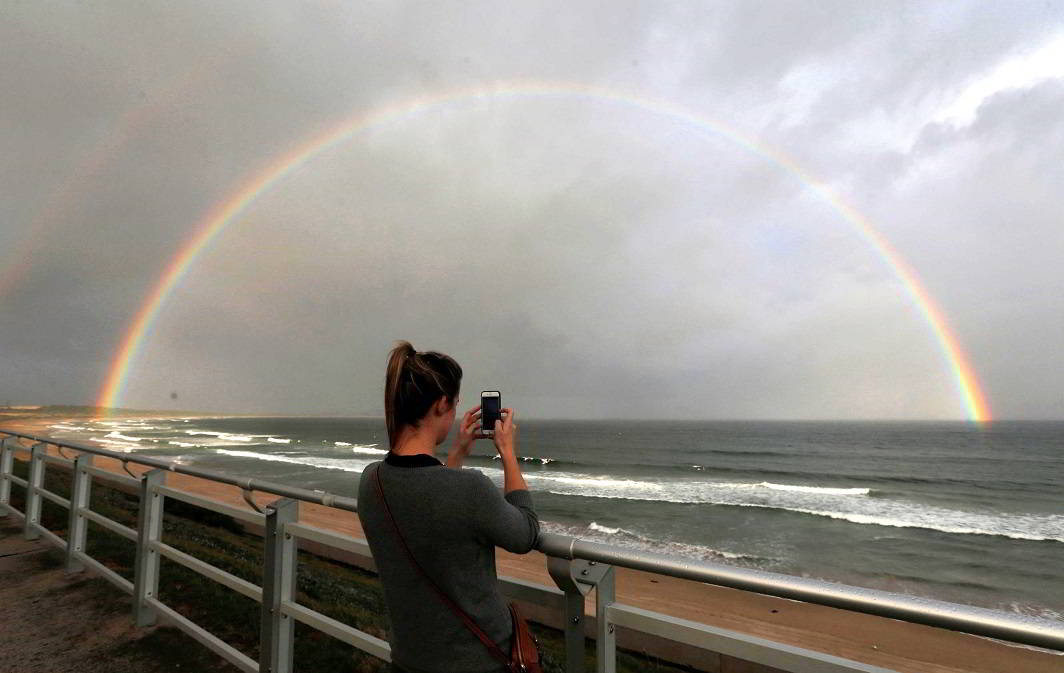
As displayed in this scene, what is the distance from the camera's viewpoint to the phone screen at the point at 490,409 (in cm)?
170

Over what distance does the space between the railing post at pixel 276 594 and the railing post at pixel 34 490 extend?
4464mm

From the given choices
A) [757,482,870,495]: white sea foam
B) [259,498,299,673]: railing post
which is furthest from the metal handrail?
[757,482,870,495]: white sea foam

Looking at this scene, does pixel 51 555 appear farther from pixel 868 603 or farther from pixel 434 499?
pixel 868 603

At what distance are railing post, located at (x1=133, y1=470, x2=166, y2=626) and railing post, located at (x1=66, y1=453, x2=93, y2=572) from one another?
4.16ft

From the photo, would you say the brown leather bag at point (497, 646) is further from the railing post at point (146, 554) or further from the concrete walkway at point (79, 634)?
the railing post at point (146, 554)

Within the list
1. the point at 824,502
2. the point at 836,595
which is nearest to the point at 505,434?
the point at 836,595

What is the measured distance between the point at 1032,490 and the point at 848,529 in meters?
22.9

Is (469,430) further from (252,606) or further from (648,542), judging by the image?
(648,542)

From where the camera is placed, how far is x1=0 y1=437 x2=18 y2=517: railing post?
628 cm

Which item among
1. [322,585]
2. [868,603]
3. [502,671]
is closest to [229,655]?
[502,671]

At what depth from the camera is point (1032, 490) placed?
112 ft

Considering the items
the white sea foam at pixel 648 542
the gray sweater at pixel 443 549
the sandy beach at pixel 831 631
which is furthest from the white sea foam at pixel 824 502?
the gray sweater at pixel 443 549

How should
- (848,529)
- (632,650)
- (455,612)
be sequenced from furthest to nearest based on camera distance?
(848,529)
(632,650)
(455,612)

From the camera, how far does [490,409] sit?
174cm
